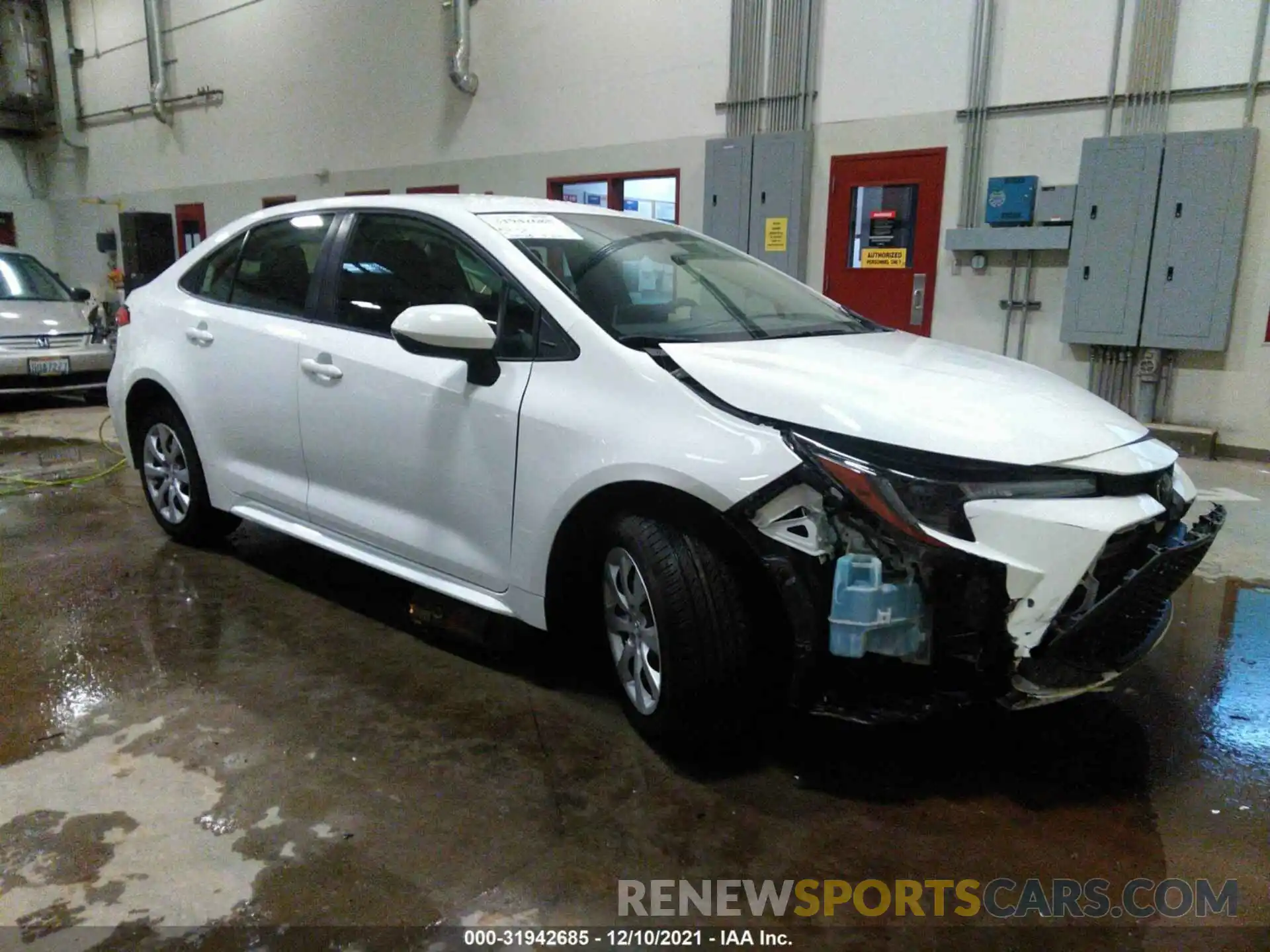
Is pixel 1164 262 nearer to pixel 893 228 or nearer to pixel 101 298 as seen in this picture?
pixel 893 228

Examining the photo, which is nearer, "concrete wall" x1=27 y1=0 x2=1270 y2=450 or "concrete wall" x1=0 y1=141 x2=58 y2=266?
"concrete wall" x1=27 y1=0 x2=1270 y2=450

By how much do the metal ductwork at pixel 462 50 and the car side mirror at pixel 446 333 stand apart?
788 cm

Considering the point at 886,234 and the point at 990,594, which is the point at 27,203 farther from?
the point at 990,594

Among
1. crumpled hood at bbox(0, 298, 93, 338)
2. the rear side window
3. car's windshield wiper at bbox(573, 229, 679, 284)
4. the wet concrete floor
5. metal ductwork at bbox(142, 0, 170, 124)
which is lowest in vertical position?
the wet concrete floor

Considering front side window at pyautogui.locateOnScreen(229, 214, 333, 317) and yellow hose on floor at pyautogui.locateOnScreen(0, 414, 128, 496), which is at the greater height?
front side window at pyautogui.locateOnScreen(229, 214, 333, 317)

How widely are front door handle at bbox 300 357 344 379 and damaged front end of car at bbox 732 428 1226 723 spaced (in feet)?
4.99

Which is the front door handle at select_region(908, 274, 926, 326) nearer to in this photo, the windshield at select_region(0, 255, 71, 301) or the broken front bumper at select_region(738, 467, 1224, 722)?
the broken front bumper at select_region(738, 467, 1224, 722)

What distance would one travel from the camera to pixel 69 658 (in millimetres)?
2836

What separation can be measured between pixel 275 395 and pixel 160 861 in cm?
164

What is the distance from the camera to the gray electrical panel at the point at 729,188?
7.44 meters

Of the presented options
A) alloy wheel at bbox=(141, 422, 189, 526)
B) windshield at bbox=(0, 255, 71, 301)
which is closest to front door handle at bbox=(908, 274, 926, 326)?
alloy wheel at bbox=(141, 422, 189, 526)

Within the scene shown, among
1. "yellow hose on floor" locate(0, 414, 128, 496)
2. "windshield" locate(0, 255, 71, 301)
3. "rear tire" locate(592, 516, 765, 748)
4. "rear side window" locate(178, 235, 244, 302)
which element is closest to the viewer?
"rear tire" locate(592, 516, 765, 748)

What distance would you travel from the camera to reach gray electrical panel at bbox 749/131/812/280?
7137 millimetres

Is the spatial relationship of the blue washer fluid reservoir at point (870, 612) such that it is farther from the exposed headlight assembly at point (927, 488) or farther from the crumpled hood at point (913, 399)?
the crumpled hood at point (913, 399)
